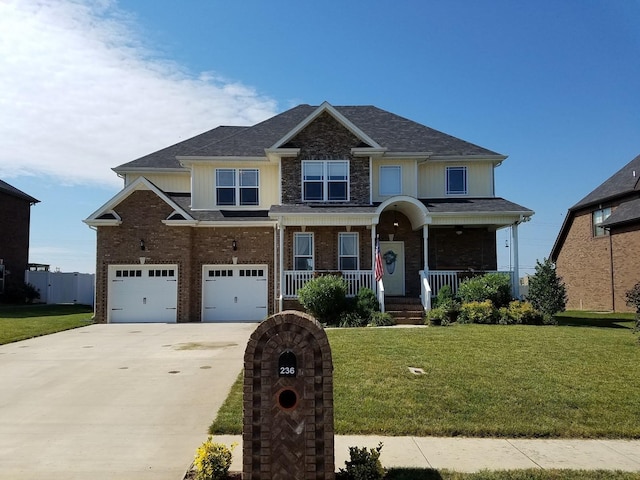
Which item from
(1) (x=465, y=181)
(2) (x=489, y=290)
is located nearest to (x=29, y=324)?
(2) (x=489, y=290)

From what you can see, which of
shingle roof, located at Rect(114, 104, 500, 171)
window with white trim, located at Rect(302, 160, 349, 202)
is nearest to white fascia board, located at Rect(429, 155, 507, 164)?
shingle roof, located at Rect(114, 104, 500, 171)

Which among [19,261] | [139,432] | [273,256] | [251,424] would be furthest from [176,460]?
[19,261]

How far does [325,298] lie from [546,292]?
750cm

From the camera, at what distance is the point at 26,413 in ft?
25.0

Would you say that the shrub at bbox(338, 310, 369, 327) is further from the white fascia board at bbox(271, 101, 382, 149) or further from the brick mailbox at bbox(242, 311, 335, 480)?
the brick mailbox at bbox(242, 311, 335, 480)

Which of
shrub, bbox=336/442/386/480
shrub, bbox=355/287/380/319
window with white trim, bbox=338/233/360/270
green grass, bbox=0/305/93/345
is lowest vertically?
shrub, bbox=336/442/386/480

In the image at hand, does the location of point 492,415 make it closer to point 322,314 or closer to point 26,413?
point 26,413

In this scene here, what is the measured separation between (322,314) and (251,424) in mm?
13196

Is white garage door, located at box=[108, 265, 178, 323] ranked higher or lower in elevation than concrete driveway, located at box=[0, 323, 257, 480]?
higher

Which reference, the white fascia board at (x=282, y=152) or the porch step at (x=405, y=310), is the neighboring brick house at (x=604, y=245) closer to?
the porch step at (x=405, y=310)

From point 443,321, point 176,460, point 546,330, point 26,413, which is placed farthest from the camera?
point 443,321

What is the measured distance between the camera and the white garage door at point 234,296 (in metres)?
21.2

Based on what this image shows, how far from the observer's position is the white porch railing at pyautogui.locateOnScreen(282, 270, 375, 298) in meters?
19.7

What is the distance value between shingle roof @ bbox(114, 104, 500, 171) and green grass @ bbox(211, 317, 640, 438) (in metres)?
11.7
